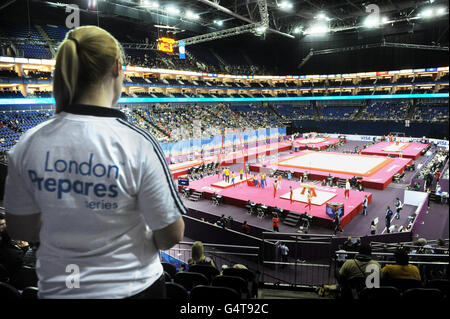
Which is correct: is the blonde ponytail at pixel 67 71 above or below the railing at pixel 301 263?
above

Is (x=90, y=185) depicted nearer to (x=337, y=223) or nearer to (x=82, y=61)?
(x=82, y=61)

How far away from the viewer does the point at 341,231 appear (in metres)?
14.6

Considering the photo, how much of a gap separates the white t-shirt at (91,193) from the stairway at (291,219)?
15.0m

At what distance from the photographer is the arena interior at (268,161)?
19.1ft

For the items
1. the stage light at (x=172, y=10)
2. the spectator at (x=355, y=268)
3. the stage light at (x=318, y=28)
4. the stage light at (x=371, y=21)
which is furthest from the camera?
the stage light at (x=318, y=28)

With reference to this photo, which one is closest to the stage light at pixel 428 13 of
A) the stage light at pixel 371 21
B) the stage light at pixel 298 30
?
the stage light at pixel 371 21

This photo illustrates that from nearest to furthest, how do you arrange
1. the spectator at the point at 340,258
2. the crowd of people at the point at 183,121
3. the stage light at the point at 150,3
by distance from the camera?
the spectator at the point at 340,258 → the stage light at the point at 150,3 → the crowd of people at the point at 183,121

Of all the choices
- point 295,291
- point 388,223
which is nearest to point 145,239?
point 295,291

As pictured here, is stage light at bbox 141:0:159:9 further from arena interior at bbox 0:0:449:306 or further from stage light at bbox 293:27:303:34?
stage light at bbox 293:27:303:34

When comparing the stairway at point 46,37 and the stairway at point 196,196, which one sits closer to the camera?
the stairway at point 196,196

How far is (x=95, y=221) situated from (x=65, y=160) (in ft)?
0.97

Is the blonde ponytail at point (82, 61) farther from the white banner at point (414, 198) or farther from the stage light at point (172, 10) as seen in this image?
the stage light at point (172, 10)

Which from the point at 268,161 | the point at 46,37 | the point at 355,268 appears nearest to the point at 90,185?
the point at 355,268

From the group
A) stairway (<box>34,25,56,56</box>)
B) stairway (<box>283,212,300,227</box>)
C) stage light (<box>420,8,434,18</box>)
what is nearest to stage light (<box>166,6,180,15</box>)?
stairway (<box>34,25,56,56</box>)
